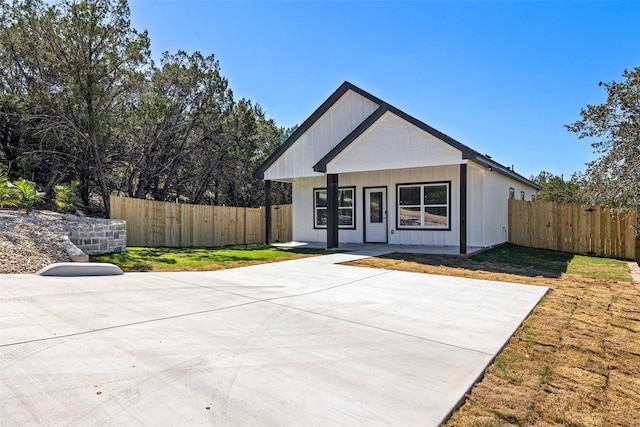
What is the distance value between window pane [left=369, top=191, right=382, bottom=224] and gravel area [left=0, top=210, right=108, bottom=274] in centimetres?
908

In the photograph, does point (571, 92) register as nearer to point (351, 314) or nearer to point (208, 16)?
point (208, 16)

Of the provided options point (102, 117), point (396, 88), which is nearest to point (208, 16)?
point (102, 117)

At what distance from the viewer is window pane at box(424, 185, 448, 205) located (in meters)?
13.0

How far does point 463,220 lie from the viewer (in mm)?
10570

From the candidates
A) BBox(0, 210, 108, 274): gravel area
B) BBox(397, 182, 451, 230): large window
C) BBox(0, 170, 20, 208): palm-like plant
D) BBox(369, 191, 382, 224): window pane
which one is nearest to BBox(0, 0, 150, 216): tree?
BBox(0, 170, 20, 208): palm-like plant

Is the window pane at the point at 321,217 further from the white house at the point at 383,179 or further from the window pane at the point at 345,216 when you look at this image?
the window pane at the point at 345,216

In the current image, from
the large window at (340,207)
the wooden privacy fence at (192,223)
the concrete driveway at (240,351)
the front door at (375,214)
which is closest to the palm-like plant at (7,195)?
the wooden privacy fence at (192,223)

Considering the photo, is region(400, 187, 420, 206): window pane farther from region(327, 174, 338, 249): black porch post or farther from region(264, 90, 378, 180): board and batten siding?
region(264, 90, 378, 180): board and batten siding

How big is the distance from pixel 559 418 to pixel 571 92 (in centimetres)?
1575

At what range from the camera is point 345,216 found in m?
15.1

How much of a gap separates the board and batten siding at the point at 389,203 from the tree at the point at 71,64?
7.42 meters

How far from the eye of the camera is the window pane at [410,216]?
1352cm

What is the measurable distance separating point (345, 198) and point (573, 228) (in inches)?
320

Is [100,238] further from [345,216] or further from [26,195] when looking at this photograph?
[345,216]
